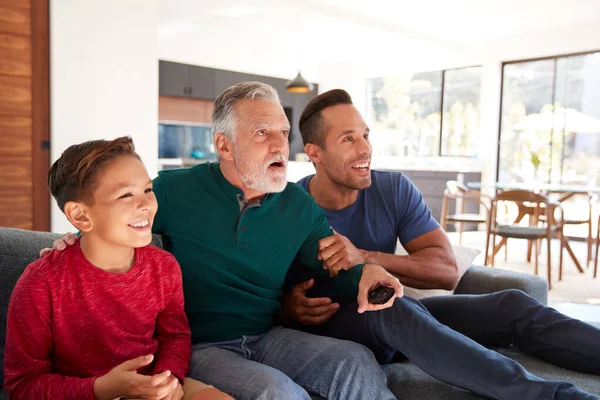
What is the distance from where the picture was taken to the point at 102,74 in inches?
161

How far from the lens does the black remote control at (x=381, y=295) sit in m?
1.46

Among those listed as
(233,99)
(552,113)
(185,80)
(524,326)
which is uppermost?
(185,80)

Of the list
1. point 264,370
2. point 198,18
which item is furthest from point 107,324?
point 198,18

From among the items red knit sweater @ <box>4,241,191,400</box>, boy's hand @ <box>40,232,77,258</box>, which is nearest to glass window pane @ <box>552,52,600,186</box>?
red knit sweater @ <box>4,241,191,400</box>

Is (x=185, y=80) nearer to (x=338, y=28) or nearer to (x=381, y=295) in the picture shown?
(x=338, y=28)

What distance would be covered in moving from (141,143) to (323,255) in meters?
3.09

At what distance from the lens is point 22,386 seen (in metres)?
1.15

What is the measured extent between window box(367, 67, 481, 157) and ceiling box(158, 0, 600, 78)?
0.45 m

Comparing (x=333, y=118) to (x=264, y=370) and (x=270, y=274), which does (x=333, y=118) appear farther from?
(x=264, y=370)

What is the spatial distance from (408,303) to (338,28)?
262 inches

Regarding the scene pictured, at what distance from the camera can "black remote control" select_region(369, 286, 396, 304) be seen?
4.81 ft

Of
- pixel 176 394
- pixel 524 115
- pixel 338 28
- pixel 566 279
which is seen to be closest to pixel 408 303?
pixel 176 394

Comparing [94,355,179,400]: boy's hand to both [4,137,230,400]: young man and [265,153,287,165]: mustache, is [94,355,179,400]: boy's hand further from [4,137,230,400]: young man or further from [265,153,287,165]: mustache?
[265,153,287,165]: mustache

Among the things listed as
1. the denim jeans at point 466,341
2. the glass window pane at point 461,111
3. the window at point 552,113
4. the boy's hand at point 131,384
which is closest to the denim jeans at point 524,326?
the denim jeans at point 466,341
